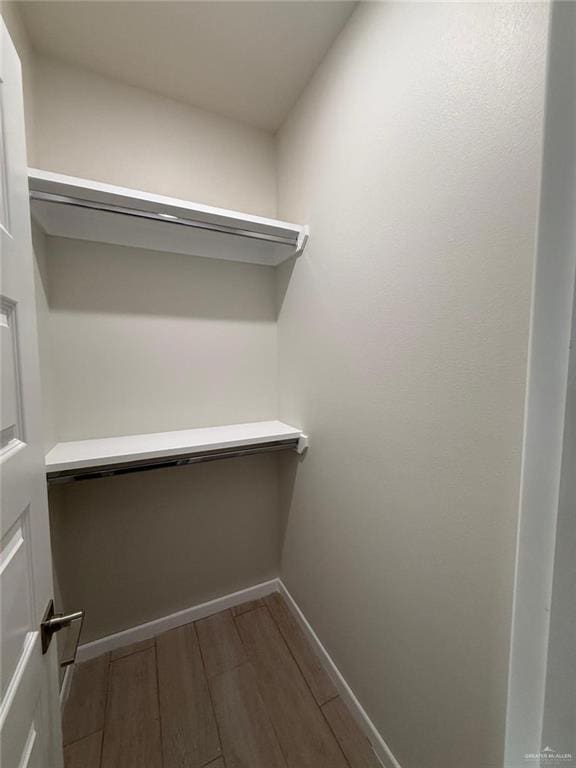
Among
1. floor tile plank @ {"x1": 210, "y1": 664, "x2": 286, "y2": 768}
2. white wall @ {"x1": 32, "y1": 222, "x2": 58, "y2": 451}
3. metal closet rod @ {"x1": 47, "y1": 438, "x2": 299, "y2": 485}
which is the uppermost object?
white wall @ {"x1": 32, "y1": 222, "x2": 58, "y2": 451}

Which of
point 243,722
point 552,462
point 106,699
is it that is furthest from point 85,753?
point 552,462

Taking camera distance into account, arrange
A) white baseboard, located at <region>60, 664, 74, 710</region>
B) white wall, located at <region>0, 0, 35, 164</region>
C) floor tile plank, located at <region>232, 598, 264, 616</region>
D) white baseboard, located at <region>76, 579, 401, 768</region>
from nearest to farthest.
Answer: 1. white wall, located at <region>0, 0, 35, 164</region>
2. white baseboard, located at <region>76, 579, 401, 768</region>
3. white baseboard, located at <region>60, 664, 74, 710</region>
4. floor tile plank, located at <region>232, 598, 264, 616</region>

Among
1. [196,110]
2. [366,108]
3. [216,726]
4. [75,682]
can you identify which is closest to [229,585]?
[216,726]

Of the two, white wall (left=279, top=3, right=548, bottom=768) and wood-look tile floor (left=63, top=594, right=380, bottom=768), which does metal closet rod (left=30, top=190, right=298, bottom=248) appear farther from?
wood-look tile floor (left=63, top=594, right=380, bottom=768)

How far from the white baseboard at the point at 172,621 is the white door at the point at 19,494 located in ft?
2.83

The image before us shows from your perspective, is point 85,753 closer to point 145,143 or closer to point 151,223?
point 151,223

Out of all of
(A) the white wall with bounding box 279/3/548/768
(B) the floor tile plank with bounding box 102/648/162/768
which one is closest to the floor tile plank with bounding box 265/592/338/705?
(A) the white wall with bounding box 279/3/548/768

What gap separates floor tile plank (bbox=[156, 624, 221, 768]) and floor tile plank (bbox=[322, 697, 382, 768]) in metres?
0.42

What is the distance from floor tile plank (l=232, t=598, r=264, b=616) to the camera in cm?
157

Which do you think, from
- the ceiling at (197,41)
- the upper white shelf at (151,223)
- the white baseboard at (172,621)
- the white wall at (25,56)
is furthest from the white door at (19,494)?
the white baseboard at (172,621)

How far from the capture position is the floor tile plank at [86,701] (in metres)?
1.06

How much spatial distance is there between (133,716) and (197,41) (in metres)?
2.55

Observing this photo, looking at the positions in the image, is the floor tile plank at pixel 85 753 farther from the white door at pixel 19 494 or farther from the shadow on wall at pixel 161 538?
A: the white door at pixel 19 494

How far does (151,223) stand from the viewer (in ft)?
3.81
